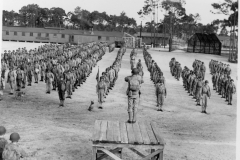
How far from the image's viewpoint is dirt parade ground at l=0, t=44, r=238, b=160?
9.53m

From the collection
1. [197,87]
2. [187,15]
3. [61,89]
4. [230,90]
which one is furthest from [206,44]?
[61,89]

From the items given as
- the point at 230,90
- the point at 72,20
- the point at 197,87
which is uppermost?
the point at 72,20

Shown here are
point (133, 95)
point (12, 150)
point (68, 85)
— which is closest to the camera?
point (12, 150)

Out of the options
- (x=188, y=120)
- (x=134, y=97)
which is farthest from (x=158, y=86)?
(x=134, y=97)

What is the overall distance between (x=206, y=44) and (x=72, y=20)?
29.2 m

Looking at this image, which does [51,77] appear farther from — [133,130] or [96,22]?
[96,22]

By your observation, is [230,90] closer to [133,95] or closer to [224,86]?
[224,86]

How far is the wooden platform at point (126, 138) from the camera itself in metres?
7.07

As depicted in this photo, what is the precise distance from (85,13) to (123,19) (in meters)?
15.9

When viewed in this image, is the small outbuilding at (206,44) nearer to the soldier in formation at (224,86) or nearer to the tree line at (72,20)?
the tree line at (72,20)

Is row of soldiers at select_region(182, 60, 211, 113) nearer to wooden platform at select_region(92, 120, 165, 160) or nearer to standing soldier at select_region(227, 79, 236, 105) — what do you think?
standing soldier at select_region(227, 79, 236, 105)

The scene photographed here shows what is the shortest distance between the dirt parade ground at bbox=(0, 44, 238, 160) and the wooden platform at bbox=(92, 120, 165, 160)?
1186 millimetres

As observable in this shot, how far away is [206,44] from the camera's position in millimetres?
50188

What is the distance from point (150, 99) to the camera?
17.9 metres
